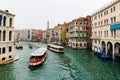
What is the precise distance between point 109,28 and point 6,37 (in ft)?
85.6

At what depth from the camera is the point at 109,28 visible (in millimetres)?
41031

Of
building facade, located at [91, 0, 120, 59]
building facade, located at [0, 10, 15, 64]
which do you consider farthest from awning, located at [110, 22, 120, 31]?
building facade, located at [0, 10, 15, 64]

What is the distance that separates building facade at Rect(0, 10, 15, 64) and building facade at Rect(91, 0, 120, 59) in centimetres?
2446

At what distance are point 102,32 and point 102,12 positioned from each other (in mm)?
6331

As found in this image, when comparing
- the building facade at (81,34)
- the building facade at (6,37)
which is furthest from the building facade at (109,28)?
the building facade at (6,37)

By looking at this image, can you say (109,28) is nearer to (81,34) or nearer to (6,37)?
(6,37)

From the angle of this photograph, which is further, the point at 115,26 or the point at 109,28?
the point at 109,28

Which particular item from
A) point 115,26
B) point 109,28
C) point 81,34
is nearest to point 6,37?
point 115,26

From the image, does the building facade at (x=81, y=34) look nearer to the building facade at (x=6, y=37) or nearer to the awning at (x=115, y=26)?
the awning at (x=115, y=26)

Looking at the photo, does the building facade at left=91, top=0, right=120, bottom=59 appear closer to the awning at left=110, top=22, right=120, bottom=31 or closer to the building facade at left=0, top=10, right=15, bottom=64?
the awning at left=110, top=22, right=120, bottom=31

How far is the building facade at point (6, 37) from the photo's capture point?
30941 mm

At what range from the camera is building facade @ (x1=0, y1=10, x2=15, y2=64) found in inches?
1218

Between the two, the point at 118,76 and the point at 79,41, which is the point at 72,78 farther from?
the point at 79,41

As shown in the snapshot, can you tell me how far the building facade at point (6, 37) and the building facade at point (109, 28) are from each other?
24461 mm
